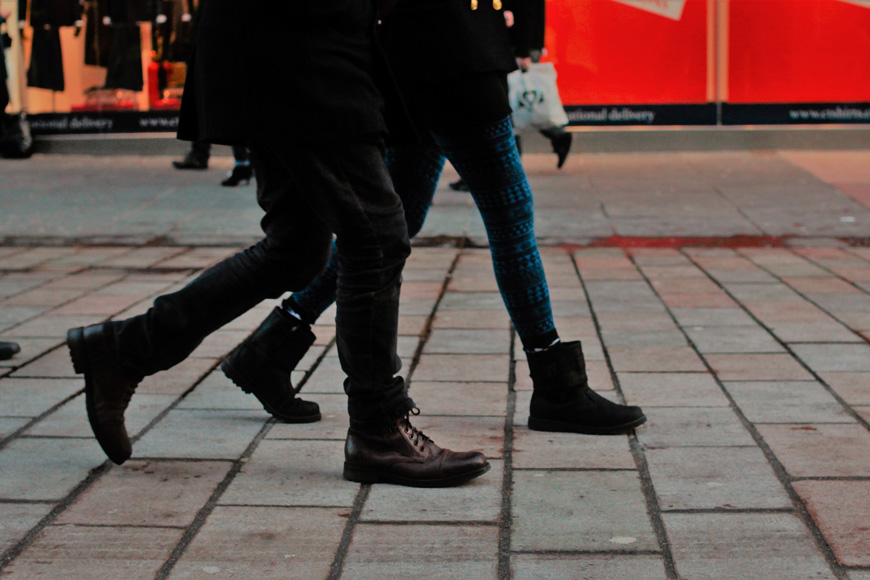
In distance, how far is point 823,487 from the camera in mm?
2631

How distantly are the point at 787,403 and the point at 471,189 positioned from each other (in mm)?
1120

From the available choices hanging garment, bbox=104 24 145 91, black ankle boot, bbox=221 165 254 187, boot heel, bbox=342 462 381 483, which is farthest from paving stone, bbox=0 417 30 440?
hanging garment, bbox=104 24 145 91

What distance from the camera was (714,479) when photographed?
2697 mm

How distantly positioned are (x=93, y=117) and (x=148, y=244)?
7.34 m

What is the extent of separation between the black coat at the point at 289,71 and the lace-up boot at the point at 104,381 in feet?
1.93

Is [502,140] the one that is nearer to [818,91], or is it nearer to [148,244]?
[148,244]

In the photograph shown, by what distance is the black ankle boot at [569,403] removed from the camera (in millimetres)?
3098

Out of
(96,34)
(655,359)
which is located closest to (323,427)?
(655,359)

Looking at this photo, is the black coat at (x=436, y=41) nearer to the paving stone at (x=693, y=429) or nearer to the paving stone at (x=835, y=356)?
the paving stone at (x=693, y=429)

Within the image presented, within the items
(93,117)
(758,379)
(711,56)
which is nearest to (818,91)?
(711,56)

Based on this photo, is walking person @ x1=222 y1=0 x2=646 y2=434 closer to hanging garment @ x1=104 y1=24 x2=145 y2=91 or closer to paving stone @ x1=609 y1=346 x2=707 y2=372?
paving stone @ x1=609 y1=346 x2=707 y2=372

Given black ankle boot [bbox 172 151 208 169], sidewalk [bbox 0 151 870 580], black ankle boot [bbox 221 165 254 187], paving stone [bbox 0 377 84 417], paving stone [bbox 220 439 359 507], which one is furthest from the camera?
black ankle boot [bbox 172 151 208 169]

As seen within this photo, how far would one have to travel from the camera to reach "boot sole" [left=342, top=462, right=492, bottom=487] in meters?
2.69

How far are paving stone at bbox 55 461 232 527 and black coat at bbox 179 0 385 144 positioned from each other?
79cm
